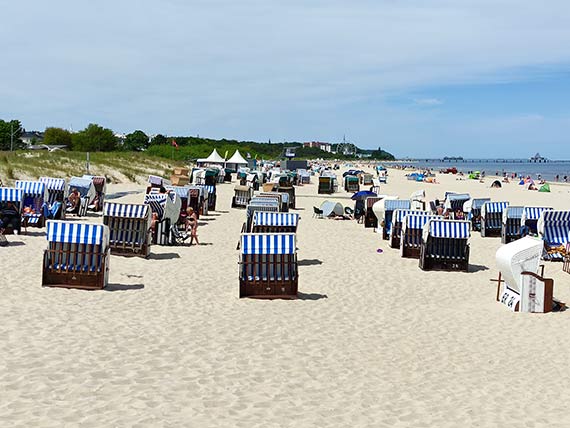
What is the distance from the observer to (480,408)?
22.9 feet

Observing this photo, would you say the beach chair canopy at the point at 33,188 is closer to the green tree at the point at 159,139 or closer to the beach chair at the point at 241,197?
the beach chair at the point at 241,197

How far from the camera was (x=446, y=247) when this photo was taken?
51.2ft

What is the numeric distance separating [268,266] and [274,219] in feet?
13.0

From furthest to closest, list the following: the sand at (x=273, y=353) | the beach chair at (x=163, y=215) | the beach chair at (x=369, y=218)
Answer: the beach chair at (x=369, y=218) < the beach chair at (x=163, y=215) < the sand at (x=273, y=353)

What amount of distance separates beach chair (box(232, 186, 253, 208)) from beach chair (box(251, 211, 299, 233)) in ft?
50.8

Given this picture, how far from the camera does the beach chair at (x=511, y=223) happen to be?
20625 millimetres

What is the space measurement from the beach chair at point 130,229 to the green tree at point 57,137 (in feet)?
330

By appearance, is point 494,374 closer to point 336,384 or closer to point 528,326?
point 336,384

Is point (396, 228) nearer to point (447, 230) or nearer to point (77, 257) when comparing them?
point (447, 230)

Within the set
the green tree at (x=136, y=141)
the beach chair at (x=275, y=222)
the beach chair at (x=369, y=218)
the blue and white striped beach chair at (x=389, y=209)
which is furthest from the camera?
the green tree at (x=136, y=141)

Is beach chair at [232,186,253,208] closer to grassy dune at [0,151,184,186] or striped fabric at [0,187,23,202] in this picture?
grassy dune at [0,151,184,186]

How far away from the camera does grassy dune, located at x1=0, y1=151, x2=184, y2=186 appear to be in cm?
3905

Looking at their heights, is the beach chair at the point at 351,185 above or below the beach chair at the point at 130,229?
above

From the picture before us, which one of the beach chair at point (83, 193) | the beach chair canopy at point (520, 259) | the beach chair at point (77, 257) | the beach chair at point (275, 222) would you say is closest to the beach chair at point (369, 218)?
the beach chair at point (275, 222)
